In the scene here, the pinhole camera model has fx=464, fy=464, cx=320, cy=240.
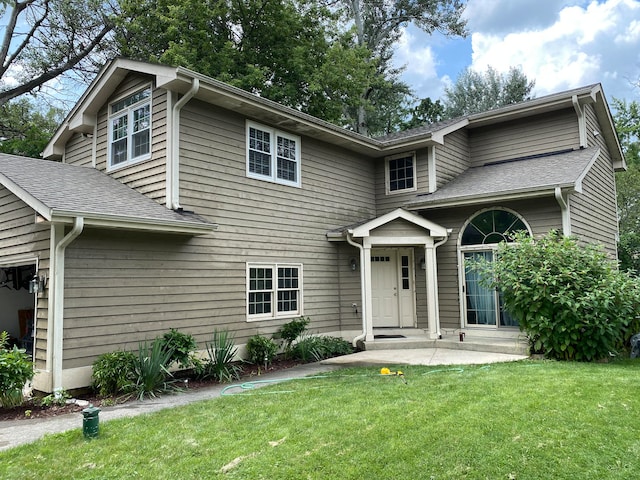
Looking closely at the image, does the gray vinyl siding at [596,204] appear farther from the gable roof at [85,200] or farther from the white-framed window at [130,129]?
the white-framed window at [130,129]

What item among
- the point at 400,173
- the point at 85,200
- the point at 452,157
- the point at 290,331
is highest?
the point at 452,157

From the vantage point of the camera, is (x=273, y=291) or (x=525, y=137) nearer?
(x=273, y=291)

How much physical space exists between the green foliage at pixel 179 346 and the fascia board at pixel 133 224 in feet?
5.38

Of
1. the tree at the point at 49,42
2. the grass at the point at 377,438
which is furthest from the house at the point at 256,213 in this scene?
the tree at the point at 49,42

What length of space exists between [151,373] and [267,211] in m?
4.05

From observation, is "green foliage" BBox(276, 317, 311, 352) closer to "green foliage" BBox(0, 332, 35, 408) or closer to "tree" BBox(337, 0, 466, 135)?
"green foliage" BBox(0, 332, 35, 408)

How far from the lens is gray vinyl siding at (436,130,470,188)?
1184 centimetres

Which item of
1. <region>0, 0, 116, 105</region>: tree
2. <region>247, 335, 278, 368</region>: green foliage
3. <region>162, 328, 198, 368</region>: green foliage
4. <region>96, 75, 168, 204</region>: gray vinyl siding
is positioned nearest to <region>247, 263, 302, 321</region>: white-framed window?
<region>247, 335, 278, 368</region>: green foliage

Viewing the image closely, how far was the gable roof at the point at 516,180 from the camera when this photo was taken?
31.0ft

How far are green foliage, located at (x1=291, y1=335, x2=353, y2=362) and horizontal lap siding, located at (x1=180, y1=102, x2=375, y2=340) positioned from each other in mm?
453

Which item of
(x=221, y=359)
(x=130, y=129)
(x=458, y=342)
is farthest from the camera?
(x=458, y=342)

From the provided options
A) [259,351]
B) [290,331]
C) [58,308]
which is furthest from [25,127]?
[259,351]

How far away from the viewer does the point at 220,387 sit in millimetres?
7031

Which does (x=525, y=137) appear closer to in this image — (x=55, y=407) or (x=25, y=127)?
(x=55, y=407)
